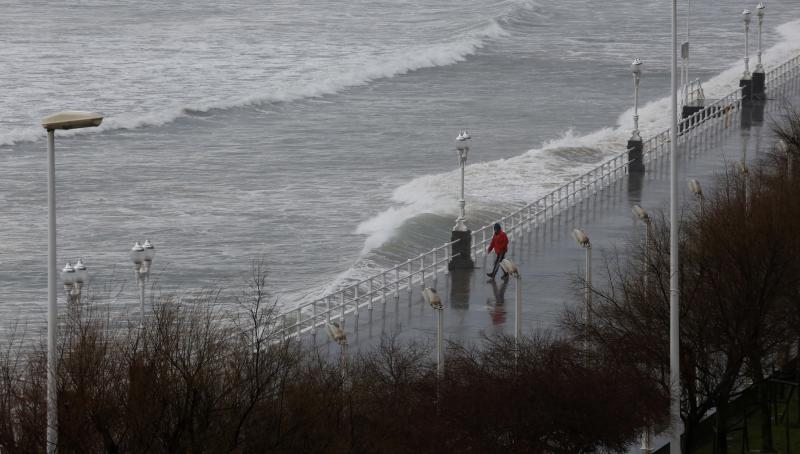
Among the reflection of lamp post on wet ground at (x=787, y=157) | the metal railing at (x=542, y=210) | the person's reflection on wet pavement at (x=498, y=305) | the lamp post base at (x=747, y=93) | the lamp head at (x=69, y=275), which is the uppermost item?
the lamp post base at (x=747, y=93)

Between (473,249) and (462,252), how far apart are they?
64.2 inches

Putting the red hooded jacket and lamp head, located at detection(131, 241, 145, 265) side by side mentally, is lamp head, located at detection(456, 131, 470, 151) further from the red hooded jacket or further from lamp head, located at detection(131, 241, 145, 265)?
lamp head, located at detection(131, 241, 145, 265)

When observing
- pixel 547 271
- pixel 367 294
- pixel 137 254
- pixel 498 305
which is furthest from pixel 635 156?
pixel 137 254

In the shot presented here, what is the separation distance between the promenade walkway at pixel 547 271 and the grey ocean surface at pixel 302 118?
4.76 metres

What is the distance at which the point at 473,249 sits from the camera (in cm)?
3869

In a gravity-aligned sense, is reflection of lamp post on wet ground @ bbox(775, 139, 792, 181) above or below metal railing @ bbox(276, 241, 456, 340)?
above

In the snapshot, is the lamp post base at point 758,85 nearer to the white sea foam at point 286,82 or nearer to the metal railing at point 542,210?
the metal railing at point 542,210

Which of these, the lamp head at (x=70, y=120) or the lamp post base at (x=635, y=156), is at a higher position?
the lamp post base at (x=635, y=156)

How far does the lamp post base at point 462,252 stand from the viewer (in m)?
37.0

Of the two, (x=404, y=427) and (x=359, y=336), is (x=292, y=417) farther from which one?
(x=359, y=336)

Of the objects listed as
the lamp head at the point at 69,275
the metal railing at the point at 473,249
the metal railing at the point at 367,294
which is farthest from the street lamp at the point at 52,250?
the metal railing at the point at 367,294

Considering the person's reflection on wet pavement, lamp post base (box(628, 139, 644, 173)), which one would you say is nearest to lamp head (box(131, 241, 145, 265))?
the person's reflection on wet pavement

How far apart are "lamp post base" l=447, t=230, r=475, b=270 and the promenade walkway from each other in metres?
0.25

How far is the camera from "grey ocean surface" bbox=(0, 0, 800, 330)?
47719mm
